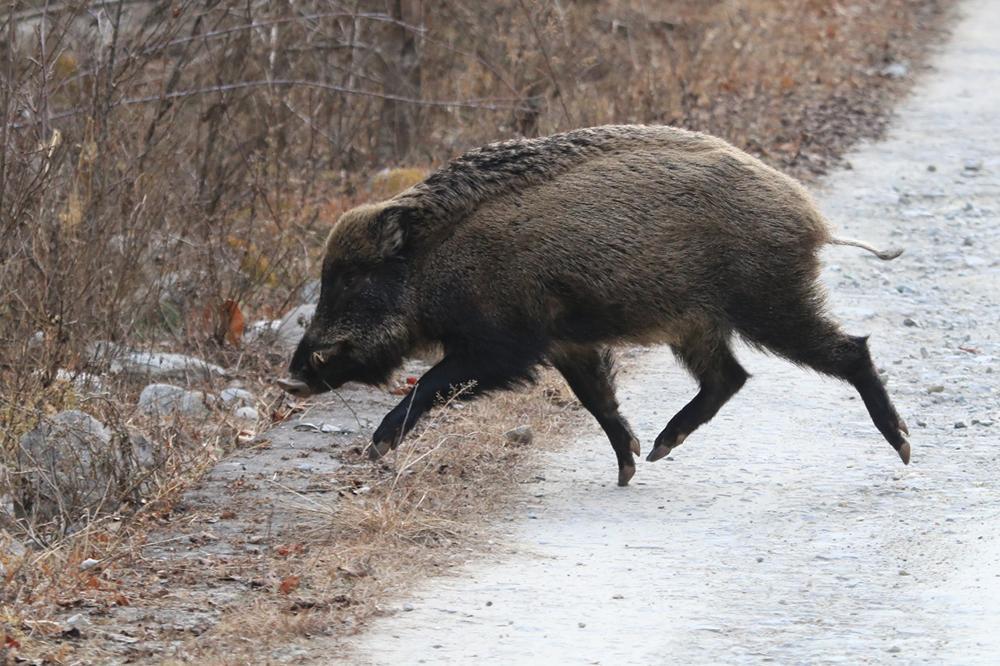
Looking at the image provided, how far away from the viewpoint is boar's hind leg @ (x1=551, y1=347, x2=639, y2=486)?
21.4 feet

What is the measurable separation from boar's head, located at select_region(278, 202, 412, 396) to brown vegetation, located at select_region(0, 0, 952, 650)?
56cm

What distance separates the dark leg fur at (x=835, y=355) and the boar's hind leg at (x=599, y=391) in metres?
0.67

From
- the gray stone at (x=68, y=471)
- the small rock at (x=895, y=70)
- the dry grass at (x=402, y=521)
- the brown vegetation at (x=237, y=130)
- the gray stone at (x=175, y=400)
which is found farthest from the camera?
the small rock at (x=895, y=70)

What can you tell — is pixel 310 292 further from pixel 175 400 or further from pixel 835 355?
pixel 835 355

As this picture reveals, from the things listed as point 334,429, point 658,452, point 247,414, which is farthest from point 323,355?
point 658,452

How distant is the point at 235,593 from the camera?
5141mm

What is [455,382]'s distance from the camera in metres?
6.24

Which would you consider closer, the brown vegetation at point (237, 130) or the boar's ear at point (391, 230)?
the boar's ear at point (391, 230)

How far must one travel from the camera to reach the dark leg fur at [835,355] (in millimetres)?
6352

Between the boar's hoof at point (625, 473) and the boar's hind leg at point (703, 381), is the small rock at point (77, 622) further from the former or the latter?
the boar's hind leg at point (703, 381)

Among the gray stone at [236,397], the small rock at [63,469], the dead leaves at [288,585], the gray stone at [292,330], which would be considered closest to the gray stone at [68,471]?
the small rock at [63,469]

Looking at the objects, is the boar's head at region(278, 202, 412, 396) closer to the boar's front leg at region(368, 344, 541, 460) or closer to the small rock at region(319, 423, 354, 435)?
the boar's front leg at region(368, 344, 541, 460)

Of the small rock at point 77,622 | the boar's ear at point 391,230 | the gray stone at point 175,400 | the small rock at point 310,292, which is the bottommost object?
the small rock at point 310,292

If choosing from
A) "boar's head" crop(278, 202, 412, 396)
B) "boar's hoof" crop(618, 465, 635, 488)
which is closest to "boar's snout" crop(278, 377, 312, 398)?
"boar's head" crop(278, 202, 412, 396)
